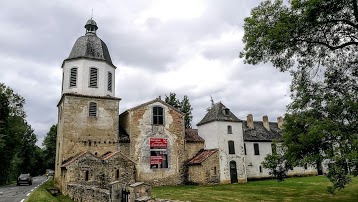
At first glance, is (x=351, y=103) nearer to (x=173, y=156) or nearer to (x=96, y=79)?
(x=173, y=156)

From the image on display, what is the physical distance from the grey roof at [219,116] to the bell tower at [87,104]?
35.3ft

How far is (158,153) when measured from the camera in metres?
28.6

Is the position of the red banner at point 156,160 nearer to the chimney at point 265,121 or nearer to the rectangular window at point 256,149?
the rectangular window at point 256,149

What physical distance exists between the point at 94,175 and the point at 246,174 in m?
17.9

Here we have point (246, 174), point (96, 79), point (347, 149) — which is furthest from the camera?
point (246, 174)

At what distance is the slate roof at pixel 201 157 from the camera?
93.3 feet

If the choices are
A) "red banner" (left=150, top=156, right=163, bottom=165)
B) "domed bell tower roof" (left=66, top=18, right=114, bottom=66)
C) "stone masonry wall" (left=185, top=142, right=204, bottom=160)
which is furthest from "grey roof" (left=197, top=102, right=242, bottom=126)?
"domed bell tower roof" (left=66, top=18, right=114, bottom=66)

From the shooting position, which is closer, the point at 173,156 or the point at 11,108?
the point at 173,156

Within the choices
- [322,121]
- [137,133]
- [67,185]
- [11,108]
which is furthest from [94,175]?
[11,108]

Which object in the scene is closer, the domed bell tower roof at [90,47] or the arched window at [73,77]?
the arched window at [73,77]

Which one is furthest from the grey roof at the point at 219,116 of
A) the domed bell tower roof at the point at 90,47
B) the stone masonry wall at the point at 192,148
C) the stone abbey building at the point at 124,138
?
the domed bell tower roof at the point at 90,47

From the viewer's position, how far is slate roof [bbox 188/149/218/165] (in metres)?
28.4

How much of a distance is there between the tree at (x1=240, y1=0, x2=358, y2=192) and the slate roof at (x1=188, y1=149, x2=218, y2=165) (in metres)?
13.0

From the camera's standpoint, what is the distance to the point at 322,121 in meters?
13.5
